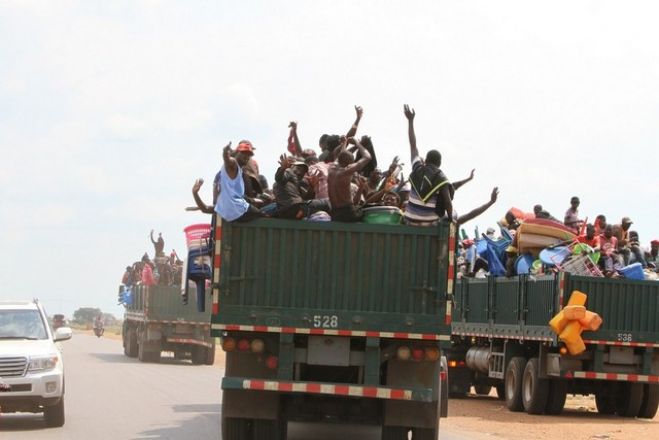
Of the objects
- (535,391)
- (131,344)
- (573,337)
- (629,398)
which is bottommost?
(131,344)

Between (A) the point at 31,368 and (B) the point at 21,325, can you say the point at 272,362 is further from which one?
(B) the point at 21,325

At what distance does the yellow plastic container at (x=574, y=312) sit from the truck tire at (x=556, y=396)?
1813 millimetres

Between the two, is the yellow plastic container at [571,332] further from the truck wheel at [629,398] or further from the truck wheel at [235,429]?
the truck wheel at [235,429]

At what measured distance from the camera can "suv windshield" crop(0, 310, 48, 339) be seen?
1708 cm

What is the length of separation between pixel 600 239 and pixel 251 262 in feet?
32.6

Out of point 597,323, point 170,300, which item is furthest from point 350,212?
point 170,300

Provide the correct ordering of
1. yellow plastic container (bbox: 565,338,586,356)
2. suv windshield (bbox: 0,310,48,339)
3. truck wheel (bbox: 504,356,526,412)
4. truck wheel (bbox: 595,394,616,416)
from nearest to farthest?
suv windshield (bbox: 0,310,48,339) → yellow plastic container (bbox: 565,338,586,356) → truck wheel (bbox: 504,356,526,412) → truck wheel (bbox: 595,394,616,416)

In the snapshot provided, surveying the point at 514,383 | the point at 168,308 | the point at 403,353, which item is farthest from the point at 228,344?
the point at 168,308

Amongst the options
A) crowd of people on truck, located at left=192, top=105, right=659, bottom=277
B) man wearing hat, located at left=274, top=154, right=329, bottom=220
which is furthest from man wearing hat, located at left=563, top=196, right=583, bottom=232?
man wearing hat, located at left=274, top=154, right=329, bottom=220

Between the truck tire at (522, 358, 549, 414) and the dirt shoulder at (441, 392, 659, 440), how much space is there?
0.19 meters

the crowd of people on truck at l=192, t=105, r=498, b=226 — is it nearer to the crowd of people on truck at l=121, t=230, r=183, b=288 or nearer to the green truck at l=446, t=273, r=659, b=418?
the green truck at l=446, t=273, r=659, b=418

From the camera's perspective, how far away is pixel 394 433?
44.4 feet

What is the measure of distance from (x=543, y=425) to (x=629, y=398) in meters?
2.59

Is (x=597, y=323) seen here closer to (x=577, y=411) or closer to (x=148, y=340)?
(x=577, y=411)
